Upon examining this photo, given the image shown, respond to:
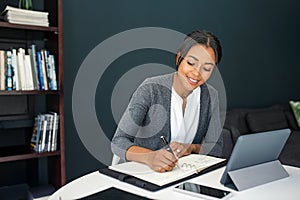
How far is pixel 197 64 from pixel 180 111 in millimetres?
242

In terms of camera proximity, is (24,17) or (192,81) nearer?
(192,81)

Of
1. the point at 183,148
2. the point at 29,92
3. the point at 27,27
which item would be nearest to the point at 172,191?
the point at 183,148

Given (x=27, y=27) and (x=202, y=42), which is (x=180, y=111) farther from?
(x=27, y=27)

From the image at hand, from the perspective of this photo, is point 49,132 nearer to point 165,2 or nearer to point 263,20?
point 165,2

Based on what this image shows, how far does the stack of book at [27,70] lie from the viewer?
6.75 ft

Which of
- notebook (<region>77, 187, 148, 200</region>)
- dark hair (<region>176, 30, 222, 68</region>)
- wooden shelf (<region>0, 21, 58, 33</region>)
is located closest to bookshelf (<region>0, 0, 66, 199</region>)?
wooden shelf (<region>0, 21, 58, 33</region>)

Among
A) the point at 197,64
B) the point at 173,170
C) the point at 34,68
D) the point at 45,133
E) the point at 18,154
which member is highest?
the point at 197,64

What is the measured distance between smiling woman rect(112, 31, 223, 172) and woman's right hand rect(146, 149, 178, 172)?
101 mm

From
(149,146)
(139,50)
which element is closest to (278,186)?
(149,146)

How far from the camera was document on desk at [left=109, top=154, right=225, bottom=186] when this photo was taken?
114 centimetres

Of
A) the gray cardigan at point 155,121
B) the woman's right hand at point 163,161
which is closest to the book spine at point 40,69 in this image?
the gray cardigan at point 155,121

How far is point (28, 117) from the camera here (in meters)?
2.35

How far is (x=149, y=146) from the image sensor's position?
1.55m

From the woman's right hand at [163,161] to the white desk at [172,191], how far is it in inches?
3.8
